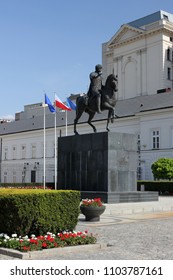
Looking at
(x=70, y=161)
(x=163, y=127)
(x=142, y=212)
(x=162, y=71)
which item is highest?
(x=162, y=71)

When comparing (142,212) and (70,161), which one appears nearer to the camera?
(142,212)

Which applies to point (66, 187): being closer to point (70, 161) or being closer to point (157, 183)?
point (70, 161)

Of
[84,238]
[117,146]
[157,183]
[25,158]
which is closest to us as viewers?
[84,238]

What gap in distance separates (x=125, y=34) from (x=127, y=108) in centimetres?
2778

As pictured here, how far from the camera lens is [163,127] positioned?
162ft

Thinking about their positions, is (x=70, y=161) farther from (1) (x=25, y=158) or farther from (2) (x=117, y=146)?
(1) (x=25, y=158)

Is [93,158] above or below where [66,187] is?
above

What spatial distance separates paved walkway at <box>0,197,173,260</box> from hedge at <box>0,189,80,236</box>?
124 cm

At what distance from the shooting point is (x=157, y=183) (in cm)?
4166

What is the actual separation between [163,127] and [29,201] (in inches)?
1577

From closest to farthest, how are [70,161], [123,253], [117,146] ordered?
[123,253]
[117,146]
[70,161]

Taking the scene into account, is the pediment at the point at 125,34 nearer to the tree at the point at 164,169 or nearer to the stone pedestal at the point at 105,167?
the tree at the point at 164,169

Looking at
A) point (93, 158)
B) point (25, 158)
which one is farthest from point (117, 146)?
point (25, 158)
